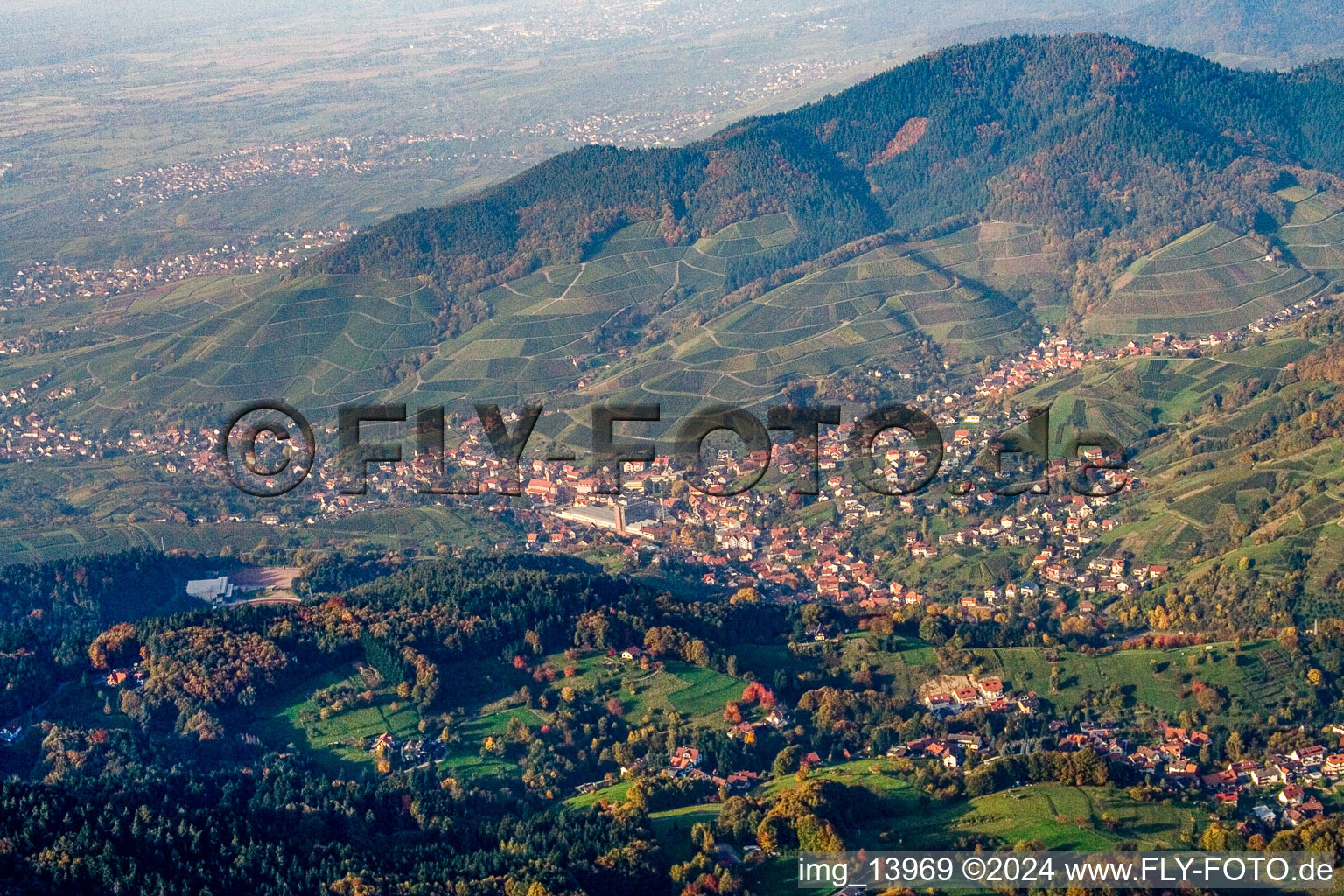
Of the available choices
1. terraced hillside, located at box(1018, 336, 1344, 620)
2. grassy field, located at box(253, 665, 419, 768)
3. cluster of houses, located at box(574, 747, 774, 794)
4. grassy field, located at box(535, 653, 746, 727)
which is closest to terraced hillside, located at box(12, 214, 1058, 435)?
terraced hillside, located at box(1018, 336, 1344, 620)

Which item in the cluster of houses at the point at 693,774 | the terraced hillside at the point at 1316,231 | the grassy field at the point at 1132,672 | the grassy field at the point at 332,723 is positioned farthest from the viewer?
the terraced hillside at the point at 1316,231

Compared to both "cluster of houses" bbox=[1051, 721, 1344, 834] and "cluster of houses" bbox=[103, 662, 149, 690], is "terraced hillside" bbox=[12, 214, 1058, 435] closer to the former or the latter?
"cluster of houses" bbox=[103, 662, 149, 690]

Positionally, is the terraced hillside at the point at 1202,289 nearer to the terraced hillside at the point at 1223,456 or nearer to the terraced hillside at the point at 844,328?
the terraced hillside at the point at 844,328

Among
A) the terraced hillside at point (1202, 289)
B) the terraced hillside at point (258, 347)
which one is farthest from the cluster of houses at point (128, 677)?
the terraced hillside at point (1202, 289)

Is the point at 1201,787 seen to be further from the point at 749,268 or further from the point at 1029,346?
the point at 749,268

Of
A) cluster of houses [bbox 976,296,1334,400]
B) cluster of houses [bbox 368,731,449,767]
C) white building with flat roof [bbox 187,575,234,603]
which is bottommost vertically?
cluster of houses [bbox 368,731,449,767]

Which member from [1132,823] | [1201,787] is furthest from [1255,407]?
[1132,823]

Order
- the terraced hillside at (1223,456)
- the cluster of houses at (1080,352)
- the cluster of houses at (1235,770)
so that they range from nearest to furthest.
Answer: the cluster of houses at (1235,770) → the terraced hillside at (1223,456) → the cluster of houses at (1080,352)
